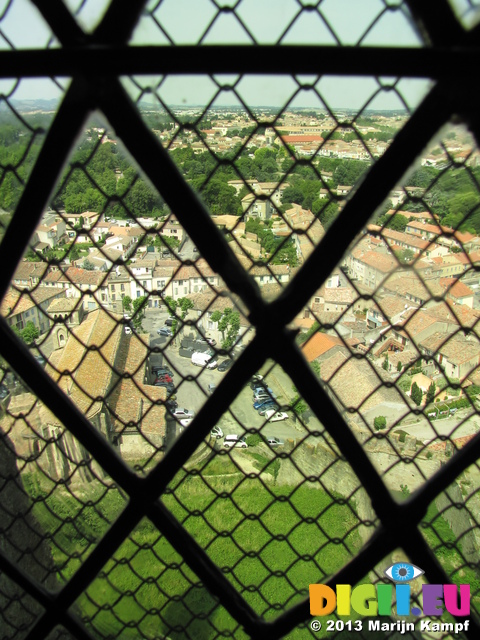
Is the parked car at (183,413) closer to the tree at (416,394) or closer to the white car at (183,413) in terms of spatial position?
the white car at (183,413)

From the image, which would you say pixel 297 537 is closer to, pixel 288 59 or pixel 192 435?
pixel 192 435

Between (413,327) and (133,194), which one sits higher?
(133,194)

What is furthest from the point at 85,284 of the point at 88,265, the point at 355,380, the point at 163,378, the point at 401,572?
the point at 401,572

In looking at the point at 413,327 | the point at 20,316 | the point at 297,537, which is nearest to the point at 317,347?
the point at 413,327

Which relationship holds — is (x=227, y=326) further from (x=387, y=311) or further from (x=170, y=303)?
(x=387, y=311)

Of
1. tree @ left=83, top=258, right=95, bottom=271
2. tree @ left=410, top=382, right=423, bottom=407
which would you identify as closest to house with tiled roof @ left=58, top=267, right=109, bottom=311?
tree @ left=83, top=258, right=95, bottom=271

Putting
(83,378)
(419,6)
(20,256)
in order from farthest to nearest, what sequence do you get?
(83,378)
(20,256)
(419,6)

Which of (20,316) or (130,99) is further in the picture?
(20,316)
